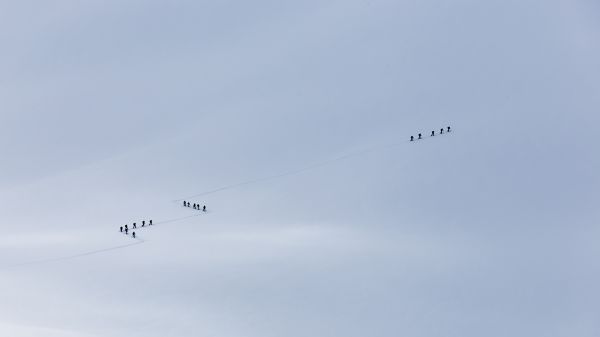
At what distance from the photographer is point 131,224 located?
28.9 metres

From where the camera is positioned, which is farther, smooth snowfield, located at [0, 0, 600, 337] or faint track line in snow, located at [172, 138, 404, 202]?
faint track line in snow, located at [172, 138, 404, 202]

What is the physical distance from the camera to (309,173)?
3281cm

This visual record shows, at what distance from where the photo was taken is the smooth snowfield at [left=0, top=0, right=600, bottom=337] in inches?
852

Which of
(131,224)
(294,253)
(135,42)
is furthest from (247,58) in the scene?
(294,253)

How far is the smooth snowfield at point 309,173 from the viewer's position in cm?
2164

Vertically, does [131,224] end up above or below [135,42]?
below

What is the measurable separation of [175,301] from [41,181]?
16476mm

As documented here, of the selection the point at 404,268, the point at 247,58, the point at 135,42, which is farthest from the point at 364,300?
the point at 135,42

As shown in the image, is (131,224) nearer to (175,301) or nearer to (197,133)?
(175,301)

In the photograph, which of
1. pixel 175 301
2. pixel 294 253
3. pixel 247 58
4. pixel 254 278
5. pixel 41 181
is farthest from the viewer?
pixel 247 58

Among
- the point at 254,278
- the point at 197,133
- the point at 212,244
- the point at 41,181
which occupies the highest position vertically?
the point at 197,133

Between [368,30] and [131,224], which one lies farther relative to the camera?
[368,30]

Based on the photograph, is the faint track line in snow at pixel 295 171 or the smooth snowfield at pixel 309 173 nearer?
the smooth snowfield at pixel 309 173

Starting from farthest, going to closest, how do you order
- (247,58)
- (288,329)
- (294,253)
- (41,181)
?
(247,58)
(41,181)
(294,253)
(288,329)
